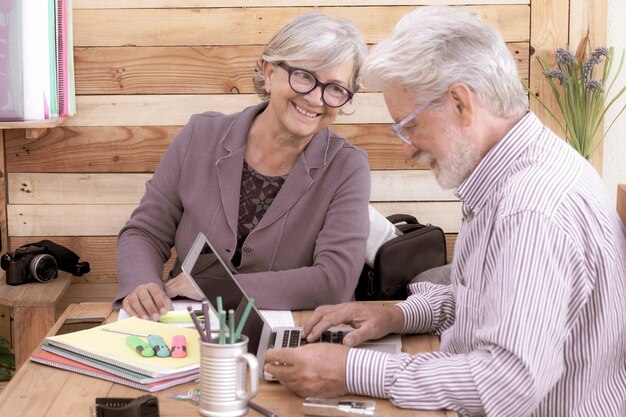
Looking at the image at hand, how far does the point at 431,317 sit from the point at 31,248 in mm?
1589

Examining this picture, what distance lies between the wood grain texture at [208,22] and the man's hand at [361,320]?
148cm

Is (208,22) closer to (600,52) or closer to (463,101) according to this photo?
(600,52)

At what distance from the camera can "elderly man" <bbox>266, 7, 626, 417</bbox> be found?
1.42 metres

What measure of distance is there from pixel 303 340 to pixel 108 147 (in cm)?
158

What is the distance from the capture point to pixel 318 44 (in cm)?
236

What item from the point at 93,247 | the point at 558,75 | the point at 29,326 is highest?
the point at 558,75

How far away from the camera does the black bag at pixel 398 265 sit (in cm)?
264

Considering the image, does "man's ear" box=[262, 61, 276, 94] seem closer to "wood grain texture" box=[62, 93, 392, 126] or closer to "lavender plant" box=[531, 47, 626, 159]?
"wood grain texture" box=[62, 93, 392, 126]

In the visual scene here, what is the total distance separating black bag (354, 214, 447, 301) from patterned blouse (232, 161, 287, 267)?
0.38m

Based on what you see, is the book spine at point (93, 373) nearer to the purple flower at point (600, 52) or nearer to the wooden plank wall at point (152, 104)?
the wooden plank wall at point (152, 104)

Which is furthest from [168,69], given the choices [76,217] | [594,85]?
[594,85]

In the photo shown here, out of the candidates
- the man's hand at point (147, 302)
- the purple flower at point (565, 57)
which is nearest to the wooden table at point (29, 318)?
the man's hand at point (147, 302)

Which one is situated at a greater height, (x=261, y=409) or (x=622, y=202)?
(x=622, y=202)

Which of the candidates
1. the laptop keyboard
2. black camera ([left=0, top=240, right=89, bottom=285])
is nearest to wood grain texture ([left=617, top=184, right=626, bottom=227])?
the laptop keyboard
